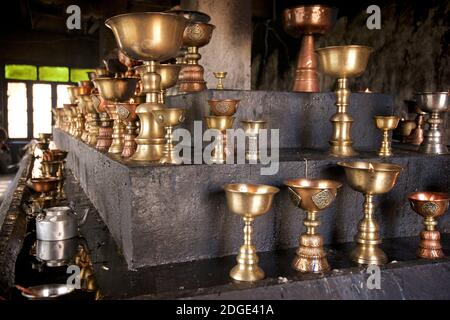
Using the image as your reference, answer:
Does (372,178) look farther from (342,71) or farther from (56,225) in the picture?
(56,225)

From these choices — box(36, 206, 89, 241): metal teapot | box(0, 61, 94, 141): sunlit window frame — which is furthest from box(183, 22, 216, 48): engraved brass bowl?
box(0, 61, 94, 141): sunlit window frame

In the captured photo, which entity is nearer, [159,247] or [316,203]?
[316,203]

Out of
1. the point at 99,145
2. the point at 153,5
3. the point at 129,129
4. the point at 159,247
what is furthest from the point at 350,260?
the point at 153,5

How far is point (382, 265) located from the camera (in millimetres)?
1990

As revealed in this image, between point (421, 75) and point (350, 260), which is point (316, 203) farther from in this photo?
point (421, 75)

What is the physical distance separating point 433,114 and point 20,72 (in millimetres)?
11477

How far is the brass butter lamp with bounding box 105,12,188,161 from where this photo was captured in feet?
6.72

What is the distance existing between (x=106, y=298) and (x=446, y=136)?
215 inches

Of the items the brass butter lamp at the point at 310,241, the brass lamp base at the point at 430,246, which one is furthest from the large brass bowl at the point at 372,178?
the brass lamp base at the point at 430,246

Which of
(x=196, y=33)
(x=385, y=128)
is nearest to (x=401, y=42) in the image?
(x=385, y=128)

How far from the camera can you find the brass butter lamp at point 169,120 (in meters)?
2.10

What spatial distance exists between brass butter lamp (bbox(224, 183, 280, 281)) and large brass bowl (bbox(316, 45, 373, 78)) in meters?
0.99

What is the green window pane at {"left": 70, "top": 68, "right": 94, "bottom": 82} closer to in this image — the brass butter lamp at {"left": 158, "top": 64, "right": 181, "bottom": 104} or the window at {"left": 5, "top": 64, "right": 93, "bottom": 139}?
the window at {"left": 5, "top": 64, "right": 93, "bottom": 139}

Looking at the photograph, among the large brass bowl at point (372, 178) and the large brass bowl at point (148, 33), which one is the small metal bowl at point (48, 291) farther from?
the large brass bowl at point (372, 178)
